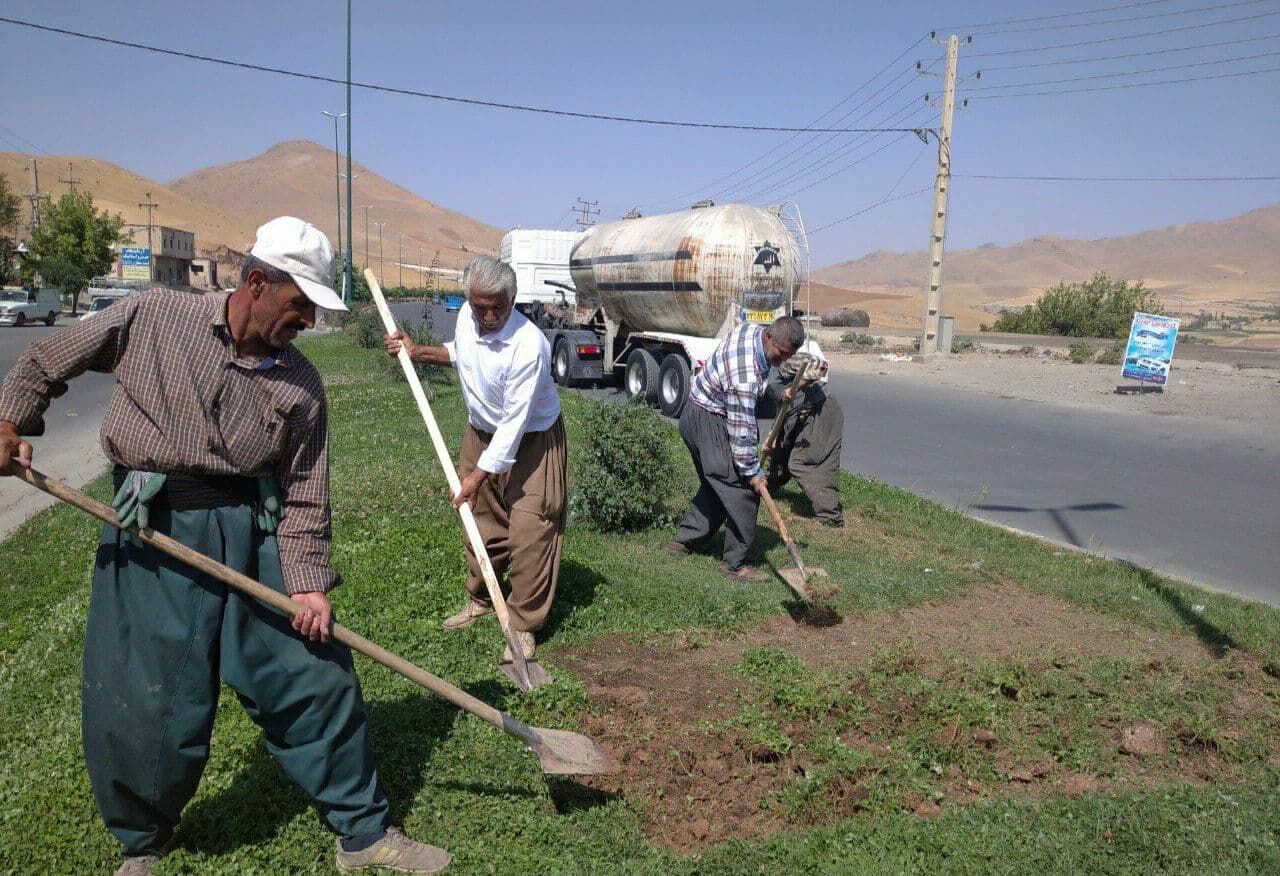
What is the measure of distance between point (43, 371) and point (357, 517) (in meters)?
4.26

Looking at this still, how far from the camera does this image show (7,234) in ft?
170

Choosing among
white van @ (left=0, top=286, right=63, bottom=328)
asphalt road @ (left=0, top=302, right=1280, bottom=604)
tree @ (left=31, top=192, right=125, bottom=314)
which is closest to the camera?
asphalt road @ (left=0, top=302, right=1280, bottom=604)

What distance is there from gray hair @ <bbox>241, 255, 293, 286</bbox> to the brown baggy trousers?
196 cm

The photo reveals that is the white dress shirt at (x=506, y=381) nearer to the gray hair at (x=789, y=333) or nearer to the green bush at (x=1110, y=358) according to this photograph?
the gray hair at (x=789, y=333)

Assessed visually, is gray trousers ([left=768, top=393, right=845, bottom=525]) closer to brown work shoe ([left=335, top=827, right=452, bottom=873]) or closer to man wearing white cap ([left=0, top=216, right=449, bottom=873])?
brown work shoe ([left=335, top=827, right=452, bottom=873])

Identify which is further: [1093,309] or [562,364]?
[1093,309]

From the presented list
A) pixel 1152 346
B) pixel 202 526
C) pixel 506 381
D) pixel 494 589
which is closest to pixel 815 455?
pixel 506 381

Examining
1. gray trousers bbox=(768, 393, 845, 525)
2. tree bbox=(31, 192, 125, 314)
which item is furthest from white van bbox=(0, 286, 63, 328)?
gray trousers bbox=(768, 393, 845, 525)

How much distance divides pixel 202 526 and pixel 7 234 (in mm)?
60682

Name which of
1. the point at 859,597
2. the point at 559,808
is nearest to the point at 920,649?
the point at 859,597

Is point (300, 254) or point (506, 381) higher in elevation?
point (300, 254)

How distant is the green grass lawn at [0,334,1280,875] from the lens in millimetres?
3152

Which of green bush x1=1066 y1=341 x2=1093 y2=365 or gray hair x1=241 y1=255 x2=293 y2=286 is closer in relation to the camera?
gray hair x1=241 y1=255 x2=293 y2=286

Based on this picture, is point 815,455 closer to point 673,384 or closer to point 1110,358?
point 673,384
